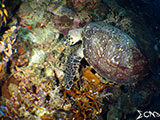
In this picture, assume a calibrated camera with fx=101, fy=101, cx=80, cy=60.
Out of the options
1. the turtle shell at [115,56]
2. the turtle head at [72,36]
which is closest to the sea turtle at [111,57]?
the turtle shell at [115,56]

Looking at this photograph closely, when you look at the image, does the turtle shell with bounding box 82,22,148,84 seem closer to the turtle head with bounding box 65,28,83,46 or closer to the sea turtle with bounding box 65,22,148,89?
the sea turtle with bounding box 65,22,148,89

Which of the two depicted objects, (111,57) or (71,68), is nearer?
(111,57)

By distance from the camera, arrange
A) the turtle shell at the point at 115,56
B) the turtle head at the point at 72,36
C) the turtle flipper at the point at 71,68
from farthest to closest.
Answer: the turtle head at the point at 72,36 < the turtle flipper at the point at 71,68 < the turtle shell at the point at 115,56

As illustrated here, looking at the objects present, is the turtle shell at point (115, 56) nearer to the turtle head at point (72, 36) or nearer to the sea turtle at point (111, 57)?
the sea turtle at point (111, 57)

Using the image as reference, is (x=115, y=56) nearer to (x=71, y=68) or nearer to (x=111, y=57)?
(x=111, y=57)

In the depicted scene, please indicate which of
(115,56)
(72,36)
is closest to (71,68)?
(72,36)

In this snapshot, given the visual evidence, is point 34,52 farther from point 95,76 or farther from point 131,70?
point 131,70

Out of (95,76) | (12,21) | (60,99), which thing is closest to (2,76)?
(60,99)

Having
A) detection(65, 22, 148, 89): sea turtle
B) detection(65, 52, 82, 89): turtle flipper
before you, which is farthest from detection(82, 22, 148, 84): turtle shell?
detection(65, 52, 82, 89): turtle flipper
